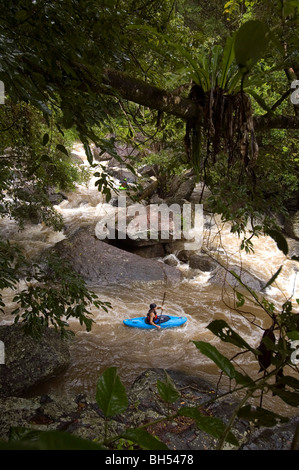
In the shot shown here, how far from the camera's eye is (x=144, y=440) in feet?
1.55

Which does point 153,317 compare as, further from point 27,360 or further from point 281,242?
point 281,242

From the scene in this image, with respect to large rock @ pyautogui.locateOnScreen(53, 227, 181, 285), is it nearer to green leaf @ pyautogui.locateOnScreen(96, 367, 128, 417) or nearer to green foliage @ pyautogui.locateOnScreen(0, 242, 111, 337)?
green foliage @ pyautogui.locateOnScreen(0, 242, 111, 337)

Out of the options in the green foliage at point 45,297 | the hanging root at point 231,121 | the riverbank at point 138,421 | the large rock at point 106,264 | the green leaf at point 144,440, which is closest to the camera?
the green leaf at point 144,440

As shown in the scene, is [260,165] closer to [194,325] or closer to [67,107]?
[67,107]

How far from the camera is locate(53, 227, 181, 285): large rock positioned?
8.15 m

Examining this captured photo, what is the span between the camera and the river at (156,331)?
15.1 ft

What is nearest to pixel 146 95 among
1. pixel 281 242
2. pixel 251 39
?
pixel 251 39

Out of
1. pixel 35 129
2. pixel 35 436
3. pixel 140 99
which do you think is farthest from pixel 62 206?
pixel 35 436

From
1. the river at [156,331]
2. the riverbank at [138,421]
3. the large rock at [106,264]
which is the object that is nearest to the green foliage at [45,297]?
the riverbank at [138,421]

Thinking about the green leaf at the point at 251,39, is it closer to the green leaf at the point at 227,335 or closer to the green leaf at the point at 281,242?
the green leaf at the point at 281,242

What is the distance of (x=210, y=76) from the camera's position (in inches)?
75.0

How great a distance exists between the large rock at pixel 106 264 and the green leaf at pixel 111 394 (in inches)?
299
